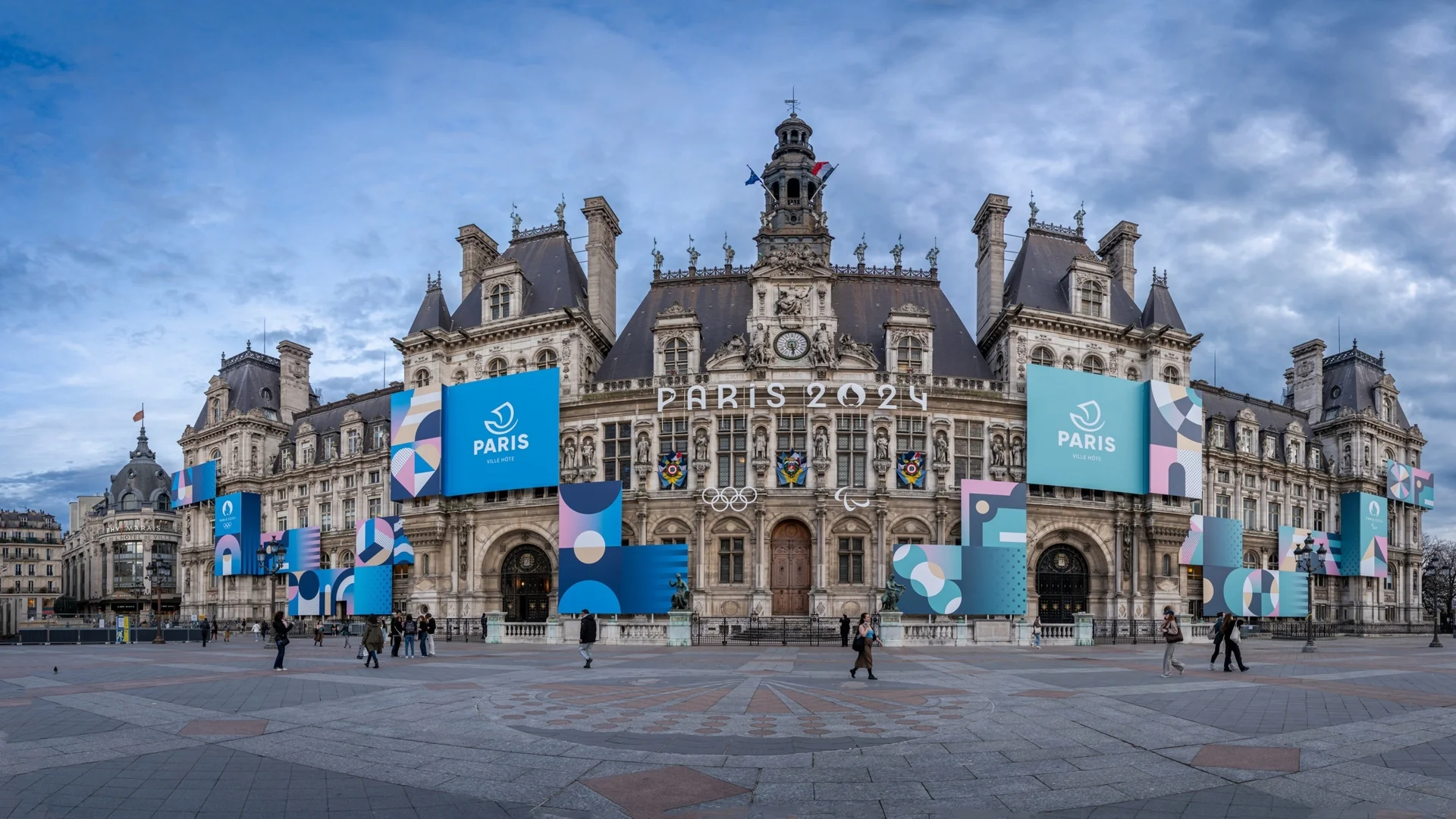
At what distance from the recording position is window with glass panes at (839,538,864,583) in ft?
177

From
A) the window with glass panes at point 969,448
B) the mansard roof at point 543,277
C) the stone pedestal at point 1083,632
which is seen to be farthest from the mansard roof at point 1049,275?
the mansard roof at point 543,277

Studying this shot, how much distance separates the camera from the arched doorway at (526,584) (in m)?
58.9

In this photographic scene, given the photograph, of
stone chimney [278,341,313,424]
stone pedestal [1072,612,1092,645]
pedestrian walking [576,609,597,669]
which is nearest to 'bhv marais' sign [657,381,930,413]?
stone pedestal [1072,612,1092,645]

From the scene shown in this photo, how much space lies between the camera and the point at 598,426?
57188 mm

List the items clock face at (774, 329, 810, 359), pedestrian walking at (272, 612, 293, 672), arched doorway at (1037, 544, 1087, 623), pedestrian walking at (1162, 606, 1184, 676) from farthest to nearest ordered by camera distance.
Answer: arched doorway at (1037, 544, 1087, 623) → clock face at (774, 329, 810, 359) → pedestrian walking at (272, 612, 293, 672) → pedestrian walking at (1162, 606, 1184, 676)

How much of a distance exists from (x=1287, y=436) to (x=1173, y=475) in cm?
2408

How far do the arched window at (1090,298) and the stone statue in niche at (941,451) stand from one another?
13.0m

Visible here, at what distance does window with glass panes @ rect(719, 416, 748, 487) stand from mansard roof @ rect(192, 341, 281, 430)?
4937 cm

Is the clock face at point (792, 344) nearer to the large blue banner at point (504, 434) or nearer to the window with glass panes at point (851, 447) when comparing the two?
the window with glass panes at point (851, 447)

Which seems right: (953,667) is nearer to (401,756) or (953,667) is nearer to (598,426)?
(401,756)

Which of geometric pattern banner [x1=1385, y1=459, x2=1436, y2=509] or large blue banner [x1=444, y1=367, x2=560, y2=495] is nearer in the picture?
large blue banner [x1=444, y1=367, x2=560, y2=495]

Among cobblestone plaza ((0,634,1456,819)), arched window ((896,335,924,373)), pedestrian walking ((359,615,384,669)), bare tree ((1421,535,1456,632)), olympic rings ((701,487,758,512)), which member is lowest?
bare tree ((1421,535,1456,632))

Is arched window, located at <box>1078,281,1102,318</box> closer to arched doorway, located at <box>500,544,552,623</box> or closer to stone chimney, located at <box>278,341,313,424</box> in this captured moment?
arched doorway, located at <box>500,544,552,623</box>

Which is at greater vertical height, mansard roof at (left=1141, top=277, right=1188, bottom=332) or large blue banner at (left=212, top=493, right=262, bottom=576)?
mansard roof at (left=1141, top=277, right=1188, bottom=332)
